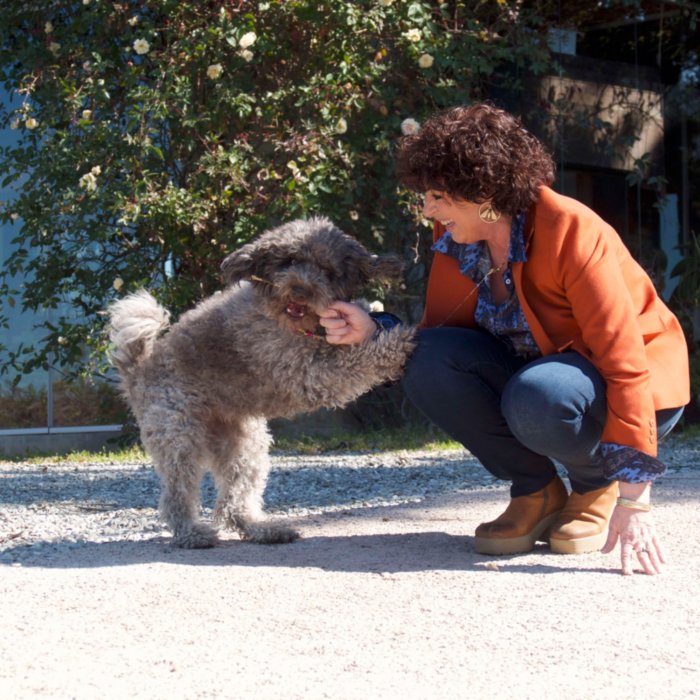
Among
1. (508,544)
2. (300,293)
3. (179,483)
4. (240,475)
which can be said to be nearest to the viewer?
(508,544)

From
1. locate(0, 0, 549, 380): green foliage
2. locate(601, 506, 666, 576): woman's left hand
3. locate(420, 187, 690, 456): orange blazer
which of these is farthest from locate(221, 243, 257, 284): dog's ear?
locate(0, 0, 549, 380): green foliage

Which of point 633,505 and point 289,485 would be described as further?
point 289,485

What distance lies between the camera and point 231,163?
750 cm

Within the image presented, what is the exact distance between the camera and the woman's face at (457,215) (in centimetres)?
370

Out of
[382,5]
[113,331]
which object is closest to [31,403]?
[382,5]

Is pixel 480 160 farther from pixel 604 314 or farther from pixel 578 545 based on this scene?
pixel 578 545

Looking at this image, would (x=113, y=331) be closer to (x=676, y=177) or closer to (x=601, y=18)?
(x=601, y=18)

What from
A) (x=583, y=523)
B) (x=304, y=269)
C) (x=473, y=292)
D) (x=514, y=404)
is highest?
(x=304, y=269)

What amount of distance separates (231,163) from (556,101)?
3.48m

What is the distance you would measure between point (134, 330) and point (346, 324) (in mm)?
907

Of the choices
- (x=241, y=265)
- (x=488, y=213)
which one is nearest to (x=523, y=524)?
(x=488, y=213)

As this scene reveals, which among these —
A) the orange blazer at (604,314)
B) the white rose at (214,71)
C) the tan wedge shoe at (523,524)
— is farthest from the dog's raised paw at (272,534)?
the white rose at (214,71)

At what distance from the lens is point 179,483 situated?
4.23m

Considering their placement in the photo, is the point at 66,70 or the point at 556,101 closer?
the point at 66,70
